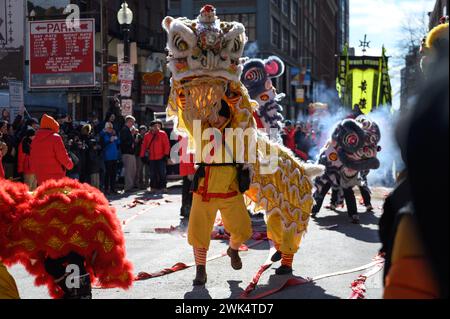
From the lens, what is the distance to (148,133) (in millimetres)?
16047

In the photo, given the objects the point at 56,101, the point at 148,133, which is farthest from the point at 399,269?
the point at 56,101

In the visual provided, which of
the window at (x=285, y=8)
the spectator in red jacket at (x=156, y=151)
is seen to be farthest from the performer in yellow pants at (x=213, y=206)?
the window at (x=285, y=8)

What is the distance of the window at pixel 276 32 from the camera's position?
150 feet

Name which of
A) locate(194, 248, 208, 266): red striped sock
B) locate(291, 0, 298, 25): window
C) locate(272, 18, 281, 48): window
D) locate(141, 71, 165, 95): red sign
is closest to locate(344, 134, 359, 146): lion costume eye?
locate(194, 248, 208, 266): red striped sock

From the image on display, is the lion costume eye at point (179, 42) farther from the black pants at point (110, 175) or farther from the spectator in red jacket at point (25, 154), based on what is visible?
the black pants at point (110, 175)

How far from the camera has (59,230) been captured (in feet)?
11.2

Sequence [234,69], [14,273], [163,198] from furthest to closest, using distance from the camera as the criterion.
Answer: [163,198] < [14,273] < [234,69]

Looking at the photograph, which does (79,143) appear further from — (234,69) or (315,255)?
(234,69)

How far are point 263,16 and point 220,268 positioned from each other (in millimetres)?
37758

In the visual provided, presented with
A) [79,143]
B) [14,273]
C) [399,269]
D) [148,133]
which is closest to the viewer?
[399,269]

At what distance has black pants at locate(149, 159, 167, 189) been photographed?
16109 mm

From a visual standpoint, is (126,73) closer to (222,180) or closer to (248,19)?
(222,180)

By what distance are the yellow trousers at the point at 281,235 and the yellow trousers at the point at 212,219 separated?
1.16 ft

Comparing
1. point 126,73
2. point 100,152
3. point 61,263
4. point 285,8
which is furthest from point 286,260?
point 285,8
